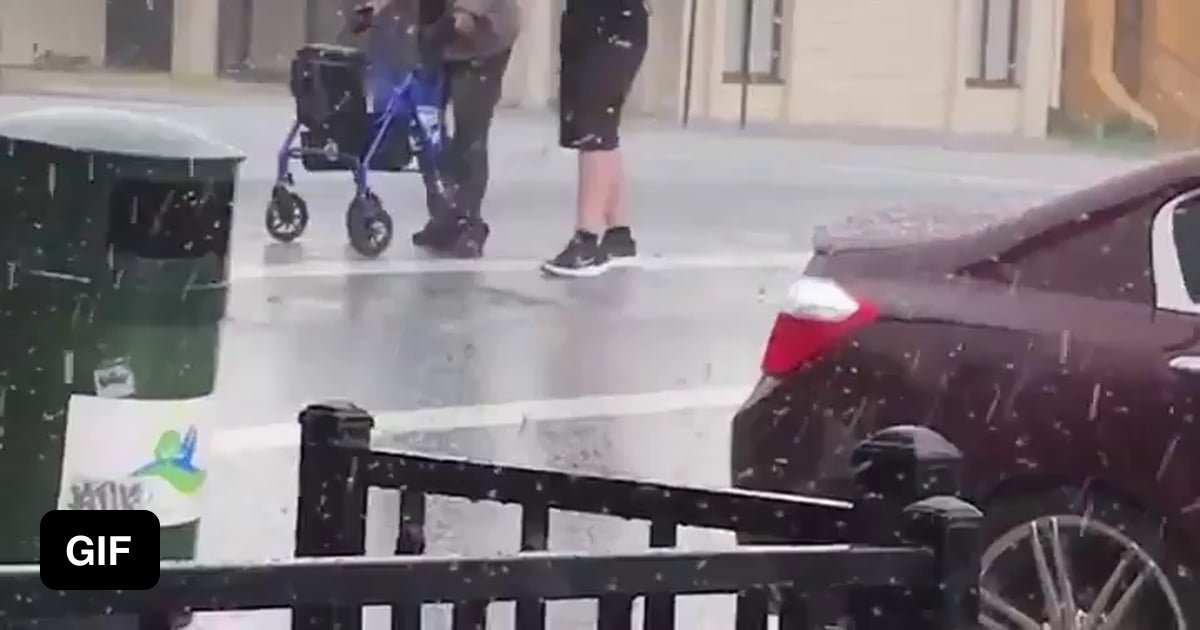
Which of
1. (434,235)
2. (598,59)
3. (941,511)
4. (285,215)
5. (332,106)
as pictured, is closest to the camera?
(941,511)

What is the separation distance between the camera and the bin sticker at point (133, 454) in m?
3.58

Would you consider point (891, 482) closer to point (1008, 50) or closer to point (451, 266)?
point (1008, 50)

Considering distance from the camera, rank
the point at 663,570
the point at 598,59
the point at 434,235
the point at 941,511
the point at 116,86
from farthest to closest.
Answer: the point at 434,235 → the point at 598,59 → the point at 116,86 → the point at 941,511 → the point at 663,570

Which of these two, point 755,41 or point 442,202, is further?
point 442,202

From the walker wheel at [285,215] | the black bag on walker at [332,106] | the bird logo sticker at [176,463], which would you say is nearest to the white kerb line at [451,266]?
the walker wheel at [285,215]

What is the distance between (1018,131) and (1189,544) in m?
4.18

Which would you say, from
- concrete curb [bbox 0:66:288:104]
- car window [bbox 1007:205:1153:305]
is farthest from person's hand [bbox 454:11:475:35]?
car window [bbox 1007:205:1153:305]

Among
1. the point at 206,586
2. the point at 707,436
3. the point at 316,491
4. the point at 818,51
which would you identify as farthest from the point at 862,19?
the point at 206,586

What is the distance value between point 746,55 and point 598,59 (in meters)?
0.63

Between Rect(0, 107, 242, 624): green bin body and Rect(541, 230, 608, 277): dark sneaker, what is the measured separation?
4517 mm

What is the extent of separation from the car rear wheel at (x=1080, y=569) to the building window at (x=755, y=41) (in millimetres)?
3939

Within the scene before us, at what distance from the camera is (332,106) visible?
8297 millimetres

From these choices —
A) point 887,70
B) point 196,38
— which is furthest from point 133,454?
point 887,70

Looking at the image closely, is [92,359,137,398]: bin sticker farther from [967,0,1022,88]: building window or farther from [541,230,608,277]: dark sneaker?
[967,0,1022,88]: building window
